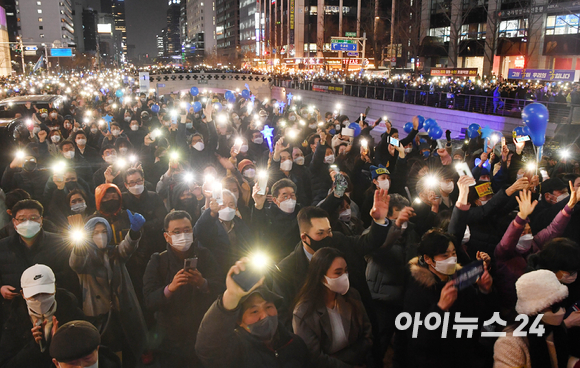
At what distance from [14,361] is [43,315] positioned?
1.29ft

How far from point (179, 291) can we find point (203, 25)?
17350cm

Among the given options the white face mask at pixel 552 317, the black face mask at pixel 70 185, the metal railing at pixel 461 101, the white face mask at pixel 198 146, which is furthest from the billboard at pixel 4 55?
the white face mask at pixel 552 317

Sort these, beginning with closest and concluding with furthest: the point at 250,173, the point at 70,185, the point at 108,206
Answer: the point at 108,206 → the point at 70,185 → the point at 250,173

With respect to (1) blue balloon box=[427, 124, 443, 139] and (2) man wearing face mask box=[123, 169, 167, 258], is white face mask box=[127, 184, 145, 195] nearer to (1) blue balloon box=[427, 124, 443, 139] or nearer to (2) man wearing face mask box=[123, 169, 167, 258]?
(2) man wearing face mask box=[123, 169, 167, 258]

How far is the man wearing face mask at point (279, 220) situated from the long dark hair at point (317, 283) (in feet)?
4.30

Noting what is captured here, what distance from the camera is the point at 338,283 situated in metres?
3.14

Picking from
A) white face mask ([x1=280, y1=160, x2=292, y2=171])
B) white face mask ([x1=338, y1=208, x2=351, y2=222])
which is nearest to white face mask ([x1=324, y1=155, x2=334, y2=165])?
white face mask ([x1=280, y1=160, x2=292, y2=171])

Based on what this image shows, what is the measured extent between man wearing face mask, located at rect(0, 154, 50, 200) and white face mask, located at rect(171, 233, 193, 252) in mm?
3760

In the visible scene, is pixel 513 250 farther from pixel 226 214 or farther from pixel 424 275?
pixel 226 214

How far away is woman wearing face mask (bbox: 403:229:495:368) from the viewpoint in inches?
132

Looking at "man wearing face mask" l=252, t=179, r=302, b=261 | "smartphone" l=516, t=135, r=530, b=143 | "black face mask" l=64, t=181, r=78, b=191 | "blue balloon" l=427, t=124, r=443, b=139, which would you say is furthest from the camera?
"blue balloon" l=427, t=124, r=443, b=139

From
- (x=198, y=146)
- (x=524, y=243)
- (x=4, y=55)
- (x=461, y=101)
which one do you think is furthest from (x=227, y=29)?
(x=524, y=243)

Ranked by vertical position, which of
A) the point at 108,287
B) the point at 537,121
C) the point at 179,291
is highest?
the point at 537,121

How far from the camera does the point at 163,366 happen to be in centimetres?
403
